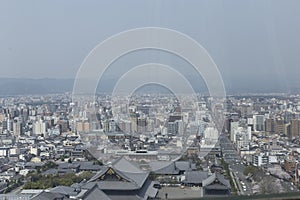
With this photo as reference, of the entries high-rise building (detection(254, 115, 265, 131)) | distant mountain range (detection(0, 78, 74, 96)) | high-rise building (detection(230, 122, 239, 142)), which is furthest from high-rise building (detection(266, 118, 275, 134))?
distant mountain range (detection(0, 78, 74, 96))

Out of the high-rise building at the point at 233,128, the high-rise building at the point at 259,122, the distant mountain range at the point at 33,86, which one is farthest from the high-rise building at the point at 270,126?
the distant mountain range at the point at 33,86

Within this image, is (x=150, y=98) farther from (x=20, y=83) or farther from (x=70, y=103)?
(x=20, y=83)

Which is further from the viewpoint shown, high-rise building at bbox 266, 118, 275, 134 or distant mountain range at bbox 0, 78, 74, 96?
high-rise building at bbox 266, 118, 275, 134

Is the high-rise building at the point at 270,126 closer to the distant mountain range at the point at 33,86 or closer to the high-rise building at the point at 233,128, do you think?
the high-rise building at the point at 233,128

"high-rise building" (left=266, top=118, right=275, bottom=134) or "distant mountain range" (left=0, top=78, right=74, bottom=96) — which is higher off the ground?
"distant mountain range" (left=0, top=78, right=74, bottom=96)

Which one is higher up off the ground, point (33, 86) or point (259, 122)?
point (33, 86)

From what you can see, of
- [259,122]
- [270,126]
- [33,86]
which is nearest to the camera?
[33,86]

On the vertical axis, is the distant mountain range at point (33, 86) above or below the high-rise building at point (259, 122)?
above

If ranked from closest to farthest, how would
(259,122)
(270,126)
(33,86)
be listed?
(33,86)
(270,126)
(259,122)

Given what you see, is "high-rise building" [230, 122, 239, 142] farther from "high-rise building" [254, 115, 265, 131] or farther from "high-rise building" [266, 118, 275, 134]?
"high-rise building" [266, 118, 275, 134]

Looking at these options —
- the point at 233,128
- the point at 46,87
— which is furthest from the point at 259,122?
the point at 46,87

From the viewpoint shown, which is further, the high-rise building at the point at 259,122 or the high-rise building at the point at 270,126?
the high-rise building at the point at 259,122

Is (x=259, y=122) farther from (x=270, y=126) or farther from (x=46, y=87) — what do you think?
(x=46, y=87)
